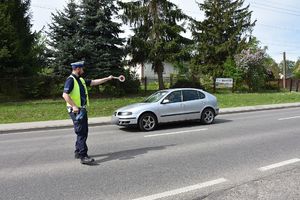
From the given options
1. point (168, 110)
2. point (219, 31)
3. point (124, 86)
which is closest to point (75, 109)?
point (168, 110)

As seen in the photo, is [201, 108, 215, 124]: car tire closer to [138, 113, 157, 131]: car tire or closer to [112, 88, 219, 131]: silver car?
[112, 88, 219, 131]: silver car

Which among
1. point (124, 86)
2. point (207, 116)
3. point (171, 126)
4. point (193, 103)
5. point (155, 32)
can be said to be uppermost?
point (155, 32)

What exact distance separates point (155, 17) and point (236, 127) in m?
19.9

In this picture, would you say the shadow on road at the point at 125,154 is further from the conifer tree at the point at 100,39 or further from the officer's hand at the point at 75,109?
the conifer tree at the point at 100,39

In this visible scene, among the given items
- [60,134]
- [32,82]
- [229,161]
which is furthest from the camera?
[32,82]

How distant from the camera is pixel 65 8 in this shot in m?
25.5

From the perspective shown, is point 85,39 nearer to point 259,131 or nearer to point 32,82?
point 32,82

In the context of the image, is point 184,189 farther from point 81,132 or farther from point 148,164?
point 81,132

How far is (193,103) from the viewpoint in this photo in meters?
12.7

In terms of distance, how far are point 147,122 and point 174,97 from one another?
1522 millimetres

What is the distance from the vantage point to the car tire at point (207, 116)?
13.0m

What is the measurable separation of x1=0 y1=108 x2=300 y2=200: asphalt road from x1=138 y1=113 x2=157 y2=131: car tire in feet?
1.56

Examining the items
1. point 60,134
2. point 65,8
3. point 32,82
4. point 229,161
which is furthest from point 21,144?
point 65,8

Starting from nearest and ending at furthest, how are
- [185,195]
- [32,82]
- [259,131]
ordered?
[185,195]
[259,131]
[32,82]
